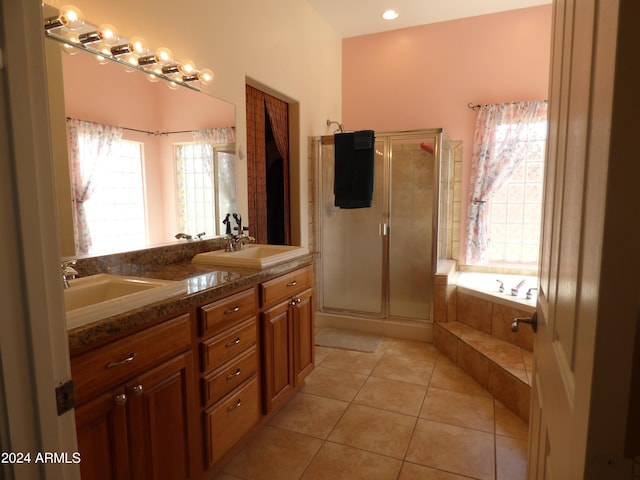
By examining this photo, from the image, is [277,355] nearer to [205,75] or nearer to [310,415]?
[310,415]

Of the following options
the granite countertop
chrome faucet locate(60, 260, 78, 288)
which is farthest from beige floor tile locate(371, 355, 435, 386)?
chrome faucet locate(60, 260, 78, 288)

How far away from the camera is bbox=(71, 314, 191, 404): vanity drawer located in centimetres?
106

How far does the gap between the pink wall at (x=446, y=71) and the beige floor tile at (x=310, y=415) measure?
7.58ft

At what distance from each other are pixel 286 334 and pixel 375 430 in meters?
0.70

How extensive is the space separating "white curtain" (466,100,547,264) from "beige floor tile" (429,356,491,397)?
1.25 m

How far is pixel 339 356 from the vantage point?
10.1 ft

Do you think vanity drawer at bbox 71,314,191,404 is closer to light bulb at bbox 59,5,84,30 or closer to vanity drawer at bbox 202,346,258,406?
vanity drawer at bbox 202,346,258,406

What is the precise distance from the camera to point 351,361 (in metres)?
2.97

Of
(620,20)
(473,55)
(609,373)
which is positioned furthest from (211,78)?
(473,55)

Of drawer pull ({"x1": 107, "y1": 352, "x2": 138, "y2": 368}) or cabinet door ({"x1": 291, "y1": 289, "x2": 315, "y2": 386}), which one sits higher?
drawer pull ({"x1": 107, "y1": 352, "x2": 138, "y2": 368})

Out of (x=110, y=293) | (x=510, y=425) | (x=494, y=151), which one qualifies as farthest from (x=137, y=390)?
(x=494, y=151)

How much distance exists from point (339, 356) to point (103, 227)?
200cm

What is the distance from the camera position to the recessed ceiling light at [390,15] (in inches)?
137

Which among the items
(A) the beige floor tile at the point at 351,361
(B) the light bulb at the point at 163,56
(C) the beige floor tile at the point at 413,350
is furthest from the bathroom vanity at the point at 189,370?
(C) the beige floor tile at the point at 413,350
